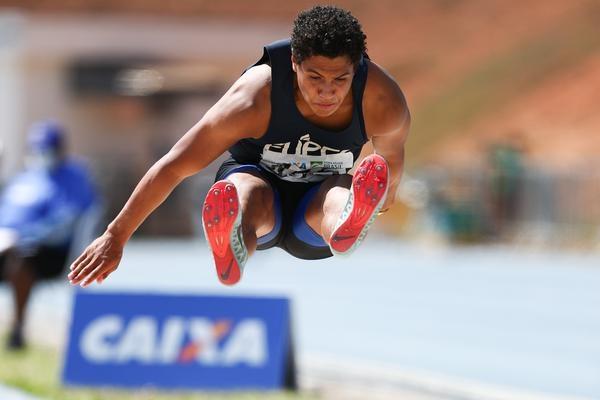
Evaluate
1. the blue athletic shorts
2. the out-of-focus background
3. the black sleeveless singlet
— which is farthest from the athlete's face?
the out-of-focus background

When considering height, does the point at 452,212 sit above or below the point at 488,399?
above

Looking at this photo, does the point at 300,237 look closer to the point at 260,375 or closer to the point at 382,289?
the point at 260,375

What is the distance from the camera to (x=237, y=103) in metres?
4.88

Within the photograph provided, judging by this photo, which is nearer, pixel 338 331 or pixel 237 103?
pixel 237 103

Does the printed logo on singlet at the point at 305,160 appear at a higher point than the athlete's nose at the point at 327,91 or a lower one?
lower

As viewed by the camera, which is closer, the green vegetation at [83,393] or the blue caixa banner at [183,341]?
the green vegetation at [83,393]

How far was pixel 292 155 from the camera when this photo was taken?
525cm

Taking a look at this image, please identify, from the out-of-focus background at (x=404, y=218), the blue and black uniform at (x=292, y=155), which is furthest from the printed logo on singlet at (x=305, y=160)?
the out-of-focus background at (x=404, y=218)

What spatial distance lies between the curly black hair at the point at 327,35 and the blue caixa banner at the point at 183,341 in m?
3.46

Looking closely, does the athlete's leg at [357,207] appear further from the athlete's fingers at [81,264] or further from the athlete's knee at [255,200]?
the athlete's fingers at [81,264]

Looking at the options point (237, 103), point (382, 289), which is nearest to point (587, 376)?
point (237, 103)

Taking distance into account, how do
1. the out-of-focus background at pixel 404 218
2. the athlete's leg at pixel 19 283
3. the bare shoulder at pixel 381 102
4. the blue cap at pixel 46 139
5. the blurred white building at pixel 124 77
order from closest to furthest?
the bare shoulder at pixel 381 102 < the athlete's leg at pixel 19 283 < the blue cap at pixel 46 139 < the out-of-focus background at pixel 404 218 < the blurred white building at pixel 124 77

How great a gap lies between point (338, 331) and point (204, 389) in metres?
4.40

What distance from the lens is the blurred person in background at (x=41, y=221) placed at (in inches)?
392
